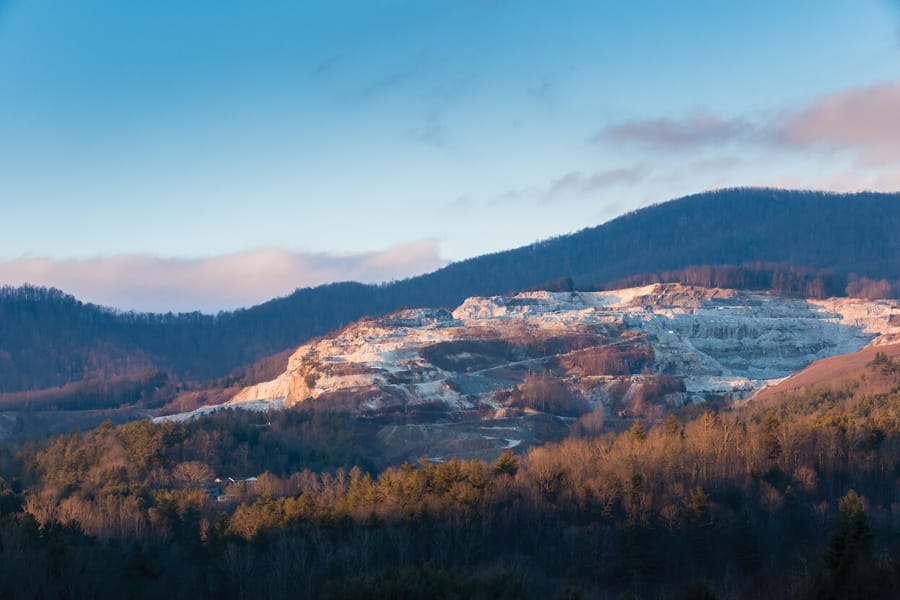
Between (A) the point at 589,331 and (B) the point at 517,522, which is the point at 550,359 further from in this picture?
(B) the point at 517,522

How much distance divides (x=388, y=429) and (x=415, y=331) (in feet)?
108

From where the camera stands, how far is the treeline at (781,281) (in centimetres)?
17035

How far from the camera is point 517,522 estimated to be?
57688 mm

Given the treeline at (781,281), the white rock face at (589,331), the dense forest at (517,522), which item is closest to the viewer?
the dense forest at (517,522)

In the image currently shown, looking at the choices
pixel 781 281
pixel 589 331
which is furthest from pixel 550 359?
pixel 781 281

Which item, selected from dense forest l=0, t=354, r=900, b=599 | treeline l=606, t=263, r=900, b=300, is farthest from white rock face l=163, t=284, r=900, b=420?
dense forest l=0, t=354, r=900, b=599

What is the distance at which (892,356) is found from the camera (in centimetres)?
9694

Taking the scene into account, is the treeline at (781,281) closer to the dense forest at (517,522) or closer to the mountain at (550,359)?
the mountain at (550,359)

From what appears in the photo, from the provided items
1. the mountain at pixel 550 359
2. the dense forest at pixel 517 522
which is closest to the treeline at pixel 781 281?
the mountain at pixel 550 359

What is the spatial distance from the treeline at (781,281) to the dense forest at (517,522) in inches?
3634

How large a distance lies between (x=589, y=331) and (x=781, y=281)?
50.0m

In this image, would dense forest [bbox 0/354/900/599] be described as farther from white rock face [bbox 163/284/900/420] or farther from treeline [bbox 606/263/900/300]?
treeline [bbox 606/263/900/300]

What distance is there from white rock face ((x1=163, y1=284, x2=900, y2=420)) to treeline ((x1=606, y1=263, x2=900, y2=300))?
50.4 ft

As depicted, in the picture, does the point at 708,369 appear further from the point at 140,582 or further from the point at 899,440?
the point at 140,582
